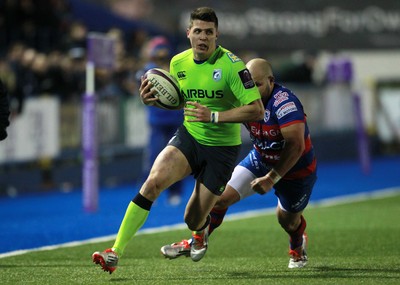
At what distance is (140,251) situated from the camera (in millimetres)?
11352

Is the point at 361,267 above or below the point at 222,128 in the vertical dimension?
below

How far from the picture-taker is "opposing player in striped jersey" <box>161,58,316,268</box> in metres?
9.48

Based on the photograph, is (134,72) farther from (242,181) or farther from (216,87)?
(216,87)

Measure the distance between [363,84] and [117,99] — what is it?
10516mm

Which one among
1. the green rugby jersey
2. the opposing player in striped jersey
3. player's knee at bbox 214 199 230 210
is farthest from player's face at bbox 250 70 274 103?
player's knee at bbox 214 199 230 210

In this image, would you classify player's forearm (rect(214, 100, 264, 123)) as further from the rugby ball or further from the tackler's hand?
the tackler's hand

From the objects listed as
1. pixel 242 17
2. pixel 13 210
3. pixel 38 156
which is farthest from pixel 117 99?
pixel 242 17

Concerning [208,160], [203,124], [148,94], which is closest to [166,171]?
[208,160]

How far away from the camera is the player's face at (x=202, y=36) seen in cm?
930

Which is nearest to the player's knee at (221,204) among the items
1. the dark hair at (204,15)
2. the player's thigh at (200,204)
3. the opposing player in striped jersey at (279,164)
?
the opposing player in striped jersey at (279,164)

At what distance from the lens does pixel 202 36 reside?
9312 mm

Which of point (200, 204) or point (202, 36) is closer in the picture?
point (202, 36)

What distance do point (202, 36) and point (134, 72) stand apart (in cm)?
1406

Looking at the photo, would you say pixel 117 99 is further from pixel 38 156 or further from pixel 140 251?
pixel 140 251
